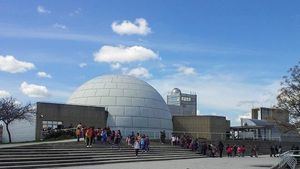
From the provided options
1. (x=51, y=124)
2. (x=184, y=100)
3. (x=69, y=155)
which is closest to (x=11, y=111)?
(x=51, y=124)

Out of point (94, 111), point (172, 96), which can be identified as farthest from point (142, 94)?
point (172, 96)

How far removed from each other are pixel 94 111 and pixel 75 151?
27.2 metres

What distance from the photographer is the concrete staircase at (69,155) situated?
26.2 m

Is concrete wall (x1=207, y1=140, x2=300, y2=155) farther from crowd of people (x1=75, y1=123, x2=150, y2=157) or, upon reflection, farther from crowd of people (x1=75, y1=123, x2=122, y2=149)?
crowd of people (x1=75, y1=123, x2=122, y2=149)

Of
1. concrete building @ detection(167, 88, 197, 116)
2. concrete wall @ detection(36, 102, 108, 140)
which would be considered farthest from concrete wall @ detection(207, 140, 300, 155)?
concrete building @ detection(167, 88, 197, 116)

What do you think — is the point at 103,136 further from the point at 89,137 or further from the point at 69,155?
the point at 69,155

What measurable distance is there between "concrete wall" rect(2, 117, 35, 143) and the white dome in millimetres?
8634

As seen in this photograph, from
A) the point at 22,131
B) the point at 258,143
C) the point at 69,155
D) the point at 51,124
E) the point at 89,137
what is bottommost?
the point at 69,155

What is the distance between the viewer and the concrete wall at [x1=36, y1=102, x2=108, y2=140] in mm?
55188

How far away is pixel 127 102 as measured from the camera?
62.0 meters

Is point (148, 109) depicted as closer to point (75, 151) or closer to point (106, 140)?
point (106, 140)

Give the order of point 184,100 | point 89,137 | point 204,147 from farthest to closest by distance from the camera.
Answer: point 184,100
point 204,147
point 89,137

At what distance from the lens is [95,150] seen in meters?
34.2

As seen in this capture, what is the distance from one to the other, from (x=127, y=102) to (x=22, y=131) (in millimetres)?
13335
